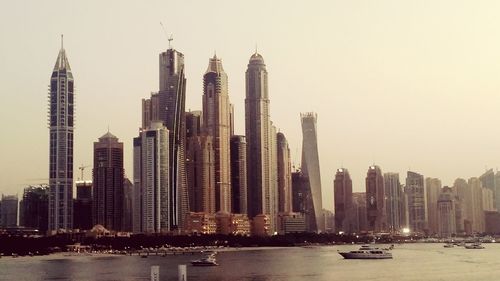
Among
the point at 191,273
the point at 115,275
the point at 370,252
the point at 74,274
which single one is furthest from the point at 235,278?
the point at 370,252

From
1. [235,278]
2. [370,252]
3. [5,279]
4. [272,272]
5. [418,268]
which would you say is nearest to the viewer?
[235,278]

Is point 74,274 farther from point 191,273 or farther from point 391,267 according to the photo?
point 391,267

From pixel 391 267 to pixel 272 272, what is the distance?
86.9ft

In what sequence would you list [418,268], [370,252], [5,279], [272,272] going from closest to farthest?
[5,279], [272,272], [418,268], [370,252]

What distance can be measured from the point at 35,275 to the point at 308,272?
4632 cm

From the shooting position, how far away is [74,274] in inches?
4889

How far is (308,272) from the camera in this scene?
408 ft

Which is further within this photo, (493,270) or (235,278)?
(493,270)

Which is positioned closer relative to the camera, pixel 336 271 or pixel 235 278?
pixel 235 278

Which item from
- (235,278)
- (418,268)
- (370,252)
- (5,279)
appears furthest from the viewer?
(370,252)

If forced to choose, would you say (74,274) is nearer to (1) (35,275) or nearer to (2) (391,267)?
(1) (35,275)

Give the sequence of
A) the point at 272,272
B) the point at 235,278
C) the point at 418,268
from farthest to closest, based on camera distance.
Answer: the point at 418,268 < the point at 272,272 < the point at 235,278

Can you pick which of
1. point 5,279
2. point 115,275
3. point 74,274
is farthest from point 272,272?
point 5,279

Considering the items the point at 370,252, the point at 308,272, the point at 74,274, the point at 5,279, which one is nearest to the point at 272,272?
the point at 308,272
